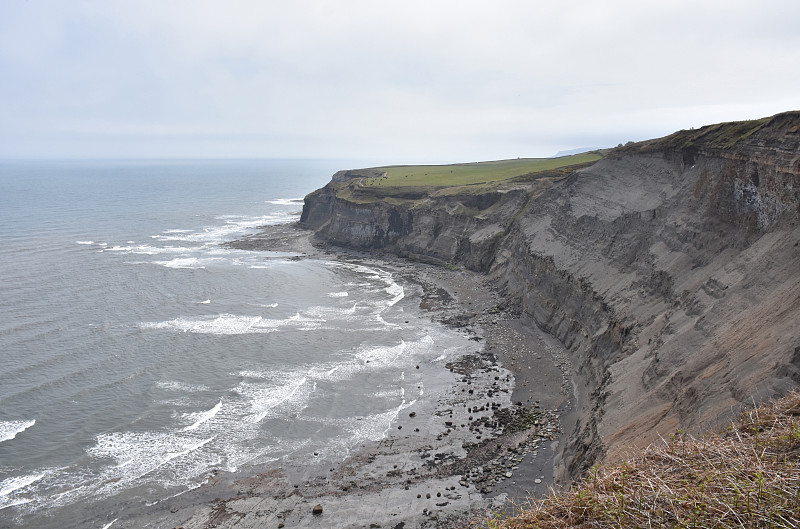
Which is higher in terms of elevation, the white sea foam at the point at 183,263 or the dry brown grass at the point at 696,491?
the dry brown grass at the point at 696,491

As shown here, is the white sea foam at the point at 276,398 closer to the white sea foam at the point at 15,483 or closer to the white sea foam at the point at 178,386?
A: the white sea foam at the point at 178,386

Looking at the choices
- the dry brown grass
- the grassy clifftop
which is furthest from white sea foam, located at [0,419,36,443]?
the grassy clifftop

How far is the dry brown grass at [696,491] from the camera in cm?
707

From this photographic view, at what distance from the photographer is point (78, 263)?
8088 centimetres

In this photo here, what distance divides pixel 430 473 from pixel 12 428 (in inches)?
1042

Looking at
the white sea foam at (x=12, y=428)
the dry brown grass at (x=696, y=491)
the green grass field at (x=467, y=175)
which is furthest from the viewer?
the green grass field at (x=467, y=175)

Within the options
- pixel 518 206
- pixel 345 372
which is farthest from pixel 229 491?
pixel 518 206

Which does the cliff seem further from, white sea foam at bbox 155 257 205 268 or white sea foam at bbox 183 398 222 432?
white sea foam at bbox 155 257 205 268

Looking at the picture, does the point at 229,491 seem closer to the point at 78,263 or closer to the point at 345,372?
the point at 345,372

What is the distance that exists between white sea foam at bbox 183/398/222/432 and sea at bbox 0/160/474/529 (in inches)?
5.1

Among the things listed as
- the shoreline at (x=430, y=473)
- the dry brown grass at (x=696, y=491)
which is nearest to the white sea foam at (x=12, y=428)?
the shoreline at (x=430, y=473)

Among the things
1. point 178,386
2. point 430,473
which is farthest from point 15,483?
point 430,473

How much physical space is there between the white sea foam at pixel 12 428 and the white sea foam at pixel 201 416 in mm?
9835

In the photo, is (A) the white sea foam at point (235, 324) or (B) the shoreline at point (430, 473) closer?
(B) the shoreline at point (430, 473)
